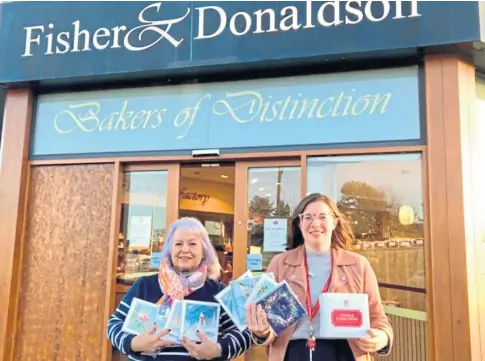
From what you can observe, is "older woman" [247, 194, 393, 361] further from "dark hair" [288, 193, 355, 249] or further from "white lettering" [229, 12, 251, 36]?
"white lettering" [229, 12, 251, 36]

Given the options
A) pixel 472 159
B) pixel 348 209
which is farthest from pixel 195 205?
pixel 472 159

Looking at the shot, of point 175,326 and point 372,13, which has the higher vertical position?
point 372,13

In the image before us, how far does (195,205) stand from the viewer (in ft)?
18.4

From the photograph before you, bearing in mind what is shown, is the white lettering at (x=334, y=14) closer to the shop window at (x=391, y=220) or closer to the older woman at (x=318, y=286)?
the shop window at (x=391, y=220)

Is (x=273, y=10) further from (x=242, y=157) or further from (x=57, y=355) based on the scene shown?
(x=57, y=355)

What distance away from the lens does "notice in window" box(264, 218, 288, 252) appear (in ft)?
15.6

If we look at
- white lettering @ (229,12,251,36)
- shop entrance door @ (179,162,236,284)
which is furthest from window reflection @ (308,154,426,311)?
white lettering @ (229,12,251,36)

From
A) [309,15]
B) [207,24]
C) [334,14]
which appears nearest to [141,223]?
[207,24]

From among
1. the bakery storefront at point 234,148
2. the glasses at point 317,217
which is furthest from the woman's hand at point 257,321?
the bakery storefront at point 234,148

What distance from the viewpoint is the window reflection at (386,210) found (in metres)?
4.34

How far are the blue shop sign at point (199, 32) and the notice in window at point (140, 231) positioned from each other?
57.1 inches

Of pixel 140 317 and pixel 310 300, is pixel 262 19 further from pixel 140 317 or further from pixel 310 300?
pixel 140 317

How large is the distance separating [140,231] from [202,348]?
9.74 ft

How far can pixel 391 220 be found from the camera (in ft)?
14.7
